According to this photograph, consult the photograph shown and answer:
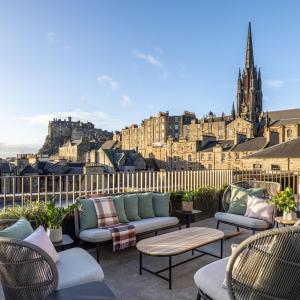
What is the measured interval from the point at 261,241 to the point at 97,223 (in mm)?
3294

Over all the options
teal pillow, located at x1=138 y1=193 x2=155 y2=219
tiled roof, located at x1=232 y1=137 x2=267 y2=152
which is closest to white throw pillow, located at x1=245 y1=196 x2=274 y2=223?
teal pillow, located at x1=138 y1=193 x2=155 y2=219

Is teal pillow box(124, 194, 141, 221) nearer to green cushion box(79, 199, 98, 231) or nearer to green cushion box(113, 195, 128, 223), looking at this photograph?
green cushion box(113, 195, 128, 223)

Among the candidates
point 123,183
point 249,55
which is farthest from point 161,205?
point 249,55

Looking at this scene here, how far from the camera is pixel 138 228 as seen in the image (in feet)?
15.9

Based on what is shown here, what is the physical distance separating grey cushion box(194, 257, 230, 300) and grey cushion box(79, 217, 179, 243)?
2.08 metres

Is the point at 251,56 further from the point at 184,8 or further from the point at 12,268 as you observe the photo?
the point at 12,268

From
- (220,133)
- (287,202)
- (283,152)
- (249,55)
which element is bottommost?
(287,202)

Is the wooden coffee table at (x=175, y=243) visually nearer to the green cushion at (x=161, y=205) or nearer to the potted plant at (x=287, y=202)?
the green cushion at (x=161, y=205)

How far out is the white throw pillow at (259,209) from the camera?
537 centimetres

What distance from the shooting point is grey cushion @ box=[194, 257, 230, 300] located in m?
2.37

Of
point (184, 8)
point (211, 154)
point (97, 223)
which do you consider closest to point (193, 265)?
point (97, 223)

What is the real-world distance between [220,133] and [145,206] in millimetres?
51288

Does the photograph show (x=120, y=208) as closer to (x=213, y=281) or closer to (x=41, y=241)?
(x=41, y=241)

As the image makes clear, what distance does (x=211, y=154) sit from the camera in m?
36.6
